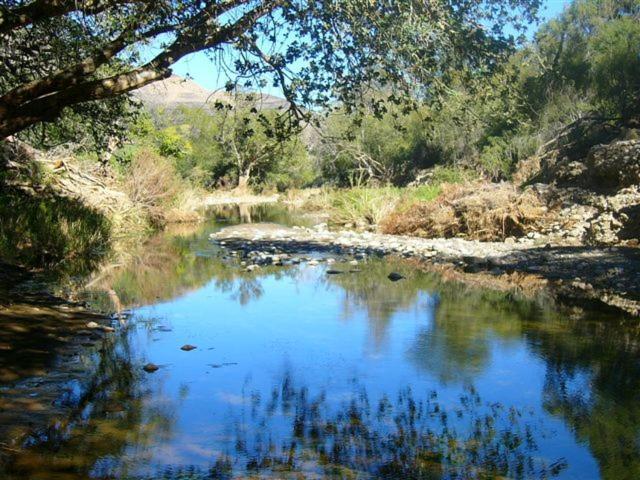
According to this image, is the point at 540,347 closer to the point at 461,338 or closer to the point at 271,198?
the point at 461,338

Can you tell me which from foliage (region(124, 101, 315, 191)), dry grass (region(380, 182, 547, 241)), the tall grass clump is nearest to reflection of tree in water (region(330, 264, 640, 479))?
dry grass (region(380, 182, 547, 241))

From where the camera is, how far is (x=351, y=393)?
236 inches

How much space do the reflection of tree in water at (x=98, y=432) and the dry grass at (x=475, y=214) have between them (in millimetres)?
13644

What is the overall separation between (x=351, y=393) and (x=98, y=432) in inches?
88.8

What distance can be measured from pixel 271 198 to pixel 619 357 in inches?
1791

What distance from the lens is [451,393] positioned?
19.7ft

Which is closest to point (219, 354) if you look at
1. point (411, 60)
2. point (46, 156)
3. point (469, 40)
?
point (411, 60)

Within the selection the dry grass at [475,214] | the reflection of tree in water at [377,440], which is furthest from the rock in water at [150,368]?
the dry grass at [475,214]

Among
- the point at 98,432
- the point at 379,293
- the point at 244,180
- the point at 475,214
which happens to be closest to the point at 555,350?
the point at 379,293

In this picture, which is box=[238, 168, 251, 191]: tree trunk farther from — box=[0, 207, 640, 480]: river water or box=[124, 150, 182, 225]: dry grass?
box=[0, 207, 640, 480]: river water

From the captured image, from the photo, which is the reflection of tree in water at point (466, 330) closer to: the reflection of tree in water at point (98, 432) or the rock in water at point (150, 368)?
the rock in water at point (150, 368)

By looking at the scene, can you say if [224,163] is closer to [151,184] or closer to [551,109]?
[551,109]

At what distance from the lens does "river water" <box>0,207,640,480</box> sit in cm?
449

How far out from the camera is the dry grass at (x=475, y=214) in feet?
58.7
